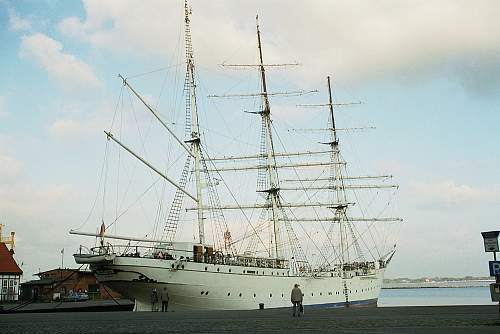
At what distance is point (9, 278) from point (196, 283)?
4454 centimetres

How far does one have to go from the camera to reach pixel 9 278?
251 feet

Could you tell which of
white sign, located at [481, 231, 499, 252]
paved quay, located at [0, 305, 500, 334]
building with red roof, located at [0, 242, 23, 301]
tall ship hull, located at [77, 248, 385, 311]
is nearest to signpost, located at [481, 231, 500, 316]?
white sign, located at [481, 231, 499, 252]

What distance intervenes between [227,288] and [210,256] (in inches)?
126

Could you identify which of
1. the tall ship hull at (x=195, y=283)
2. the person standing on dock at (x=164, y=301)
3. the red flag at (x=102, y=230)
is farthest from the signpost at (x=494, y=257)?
the red flag at (x=102, y=230)

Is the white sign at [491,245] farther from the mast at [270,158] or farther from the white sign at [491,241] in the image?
the mast at [270,158]

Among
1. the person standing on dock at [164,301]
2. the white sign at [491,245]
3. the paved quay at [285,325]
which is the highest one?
the white sign at [491,245]

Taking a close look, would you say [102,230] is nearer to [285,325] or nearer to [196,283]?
[196,283]

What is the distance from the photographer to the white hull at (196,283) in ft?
136

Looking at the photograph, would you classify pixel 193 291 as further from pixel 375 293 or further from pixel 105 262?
pixel 375 293

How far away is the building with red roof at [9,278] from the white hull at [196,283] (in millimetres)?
40164

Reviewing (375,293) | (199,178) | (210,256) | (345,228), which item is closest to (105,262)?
(210,256)

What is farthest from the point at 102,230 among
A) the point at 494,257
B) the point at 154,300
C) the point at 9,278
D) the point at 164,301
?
the point at 9,278

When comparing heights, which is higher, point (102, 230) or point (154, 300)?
point (102, 230)

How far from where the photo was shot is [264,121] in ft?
218
